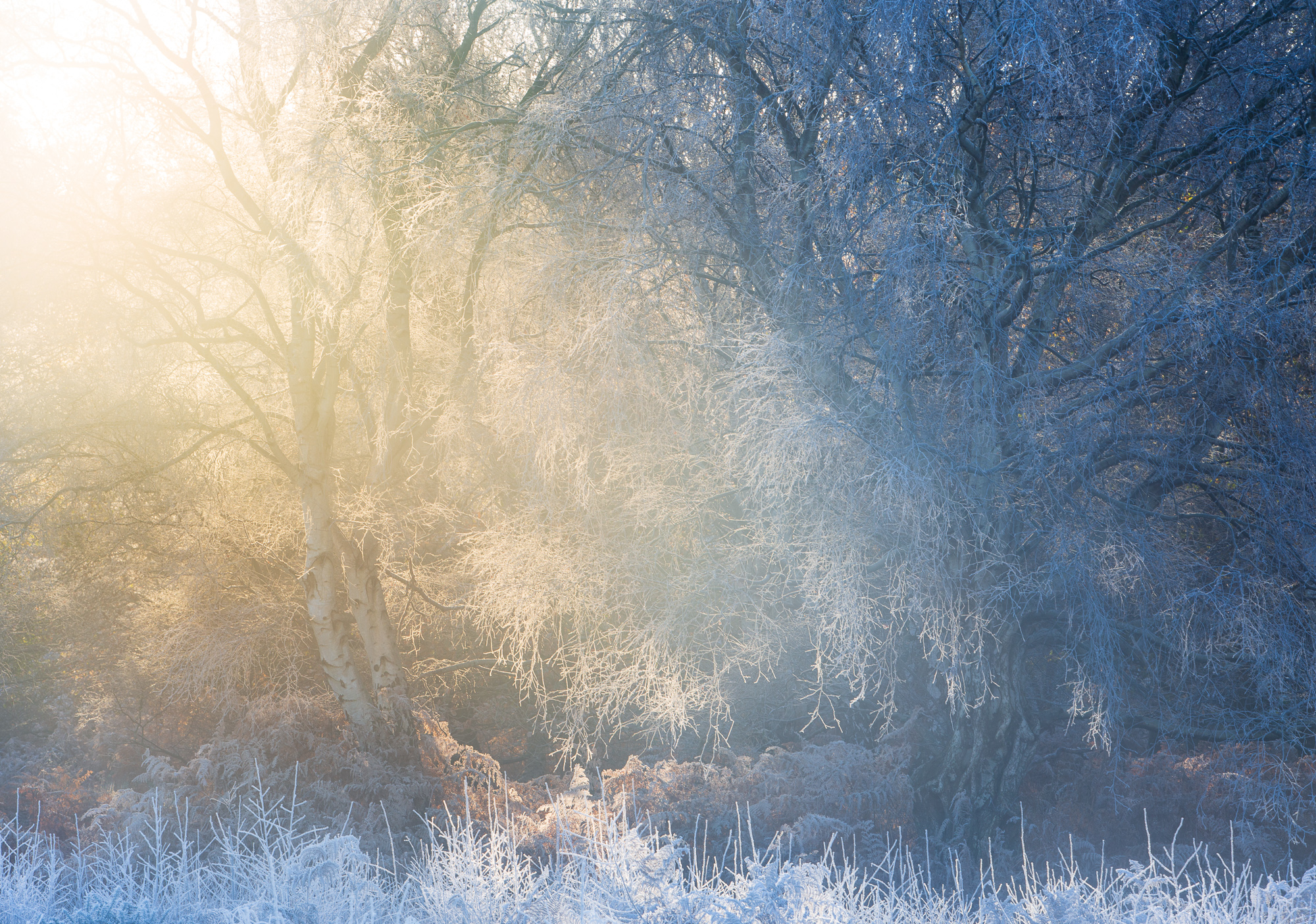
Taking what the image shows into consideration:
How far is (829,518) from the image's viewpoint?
6914mm

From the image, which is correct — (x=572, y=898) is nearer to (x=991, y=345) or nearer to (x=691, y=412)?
(x=691, y=412)

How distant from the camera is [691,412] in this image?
8.30 metres

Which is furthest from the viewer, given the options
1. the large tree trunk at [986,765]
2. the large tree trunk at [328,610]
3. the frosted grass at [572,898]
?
the large tree trunk at [328,610]

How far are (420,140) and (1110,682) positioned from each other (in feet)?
25.6

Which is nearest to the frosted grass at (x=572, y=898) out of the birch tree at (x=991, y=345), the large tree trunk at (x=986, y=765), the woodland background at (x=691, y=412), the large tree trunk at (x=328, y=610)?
the woodland background at (x=691, y=412)

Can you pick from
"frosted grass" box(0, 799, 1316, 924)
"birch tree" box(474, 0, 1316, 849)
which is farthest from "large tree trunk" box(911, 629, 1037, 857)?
"frosted grass" box(0, 799, 1316, 924)

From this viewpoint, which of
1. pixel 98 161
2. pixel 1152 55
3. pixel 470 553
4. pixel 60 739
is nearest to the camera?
pixel 1152 55

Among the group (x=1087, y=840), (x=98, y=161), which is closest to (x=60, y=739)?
(x=98, y=161)

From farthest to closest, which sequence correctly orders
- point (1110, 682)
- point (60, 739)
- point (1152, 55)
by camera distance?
1. point (60, 739)
2. point (1110, 682)
3. point (1152, 55)

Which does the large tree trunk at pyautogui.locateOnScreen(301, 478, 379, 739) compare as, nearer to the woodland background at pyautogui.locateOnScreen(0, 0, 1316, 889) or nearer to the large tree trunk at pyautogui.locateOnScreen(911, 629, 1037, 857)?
the woodland background at pyautogui.locateOnScreen(0, 0, 1316, 889)

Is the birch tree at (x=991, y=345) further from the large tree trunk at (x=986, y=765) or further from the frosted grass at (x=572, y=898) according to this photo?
the frosted grass at (x=572, y=898)

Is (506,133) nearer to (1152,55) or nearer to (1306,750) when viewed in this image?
(1152,55)

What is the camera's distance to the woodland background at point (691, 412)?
6910mm

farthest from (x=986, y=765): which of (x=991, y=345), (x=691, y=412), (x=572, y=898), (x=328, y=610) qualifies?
(x=328, y=610)
